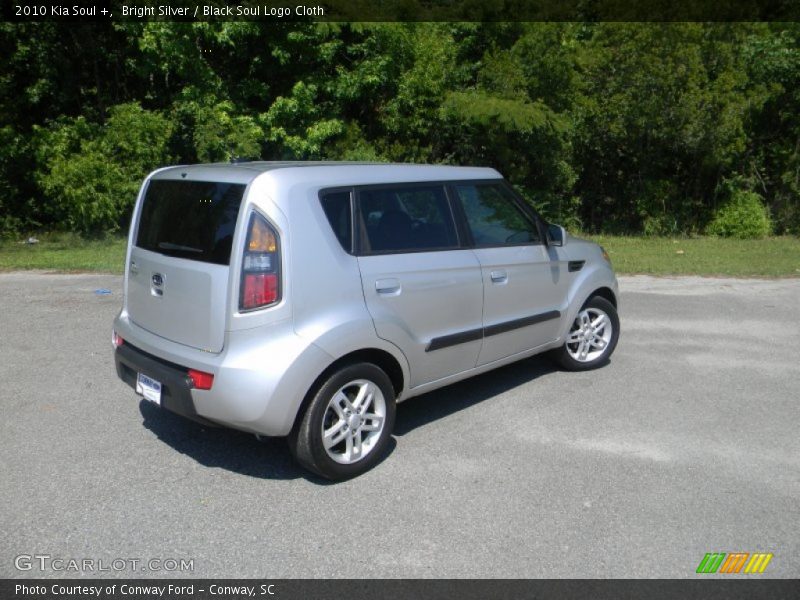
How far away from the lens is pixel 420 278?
4.54 metres

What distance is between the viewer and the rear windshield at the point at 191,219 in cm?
399

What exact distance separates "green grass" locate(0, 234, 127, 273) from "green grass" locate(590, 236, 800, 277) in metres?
8.18

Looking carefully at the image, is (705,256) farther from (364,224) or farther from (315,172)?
(315,172)

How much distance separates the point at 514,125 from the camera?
14.5m

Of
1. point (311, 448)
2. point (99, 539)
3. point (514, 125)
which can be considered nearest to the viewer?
point (99, 539)

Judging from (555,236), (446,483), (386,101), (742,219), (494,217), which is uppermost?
(386,101)

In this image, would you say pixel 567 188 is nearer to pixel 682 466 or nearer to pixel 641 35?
pixel 641 35

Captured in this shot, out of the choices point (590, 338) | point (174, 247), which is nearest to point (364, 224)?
point (174, 247)

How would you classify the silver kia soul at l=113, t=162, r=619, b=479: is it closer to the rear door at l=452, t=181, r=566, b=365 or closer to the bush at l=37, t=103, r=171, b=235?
the rear door at l=452, t=181, r=566, b=365

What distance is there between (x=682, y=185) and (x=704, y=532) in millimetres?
15276

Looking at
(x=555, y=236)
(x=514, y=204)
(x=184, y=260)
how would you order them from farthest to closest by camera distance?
(x=555, y=236) → (x=514, y=204) → (x=184, y=260)

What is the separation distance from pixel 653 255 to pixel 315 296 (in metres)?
10.6
